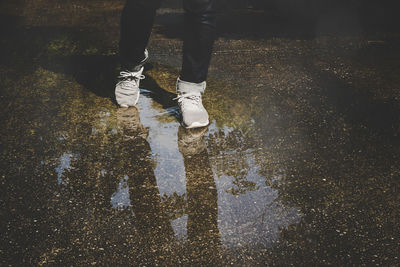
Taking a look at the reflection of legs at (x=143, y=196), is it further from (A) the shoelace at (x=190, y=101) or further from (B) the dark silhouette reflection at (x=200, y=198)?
(A) the shoelace at (x=190, y=101)

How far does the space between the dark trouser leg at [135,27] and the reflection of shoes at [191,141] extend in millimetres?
559

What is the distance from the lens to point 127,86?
2.63m

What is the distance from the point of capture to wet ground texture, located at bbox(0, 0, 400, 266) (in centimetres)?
153

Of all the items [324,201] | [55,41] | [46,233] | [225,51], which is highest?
[324,201]

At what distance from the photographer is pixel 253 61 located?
11.7 feet

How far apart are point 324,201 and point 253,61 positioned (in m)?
2.01

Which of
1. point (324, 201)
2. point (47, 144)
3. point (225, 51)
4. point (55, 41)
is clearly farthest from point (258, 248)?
point (55, 41)

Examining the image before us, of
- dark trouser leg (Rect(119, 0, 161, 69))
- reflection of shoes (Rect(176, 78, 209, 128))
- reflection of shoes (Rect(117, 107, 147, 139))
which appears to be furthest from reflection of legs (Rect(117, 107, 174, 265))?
dark trouser leg (Rect(119, 0, 161, 69))

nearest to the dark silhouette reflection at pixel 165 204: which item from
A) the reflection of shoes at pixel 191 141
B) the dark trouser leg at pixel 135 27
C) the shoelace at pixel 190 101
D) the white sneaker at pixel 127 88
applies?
the reflection of shoes at pixel 191 141

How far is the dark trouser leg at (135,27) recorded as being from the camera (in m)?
2.38

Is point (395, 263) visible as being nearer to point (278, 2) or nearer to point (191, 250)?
point (191, 250)

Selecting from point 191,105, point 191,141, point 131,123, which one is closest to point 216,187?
point 191,141

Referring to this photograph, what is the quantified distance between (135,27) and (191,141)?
770mm

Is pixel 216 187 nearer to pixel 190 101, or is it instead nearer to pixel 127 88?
pixel 190 101
